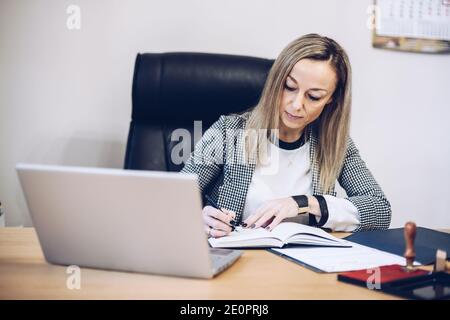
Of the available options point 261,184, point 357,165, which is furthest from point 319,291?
point 357,165

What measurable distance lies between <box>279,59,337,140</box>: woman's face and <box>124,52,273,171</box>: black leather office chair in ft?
0.54

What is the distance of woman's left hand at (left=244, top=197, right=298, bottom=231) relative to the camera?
125cm

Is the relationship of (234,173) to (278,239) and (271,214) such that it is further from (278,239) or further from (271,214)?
(278,239)

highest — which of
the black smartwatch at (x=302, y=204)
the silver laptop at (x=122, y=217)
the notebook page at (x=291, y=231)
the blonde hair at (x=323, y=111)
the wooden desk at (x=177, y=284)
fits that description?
the blonde hair at (x=323, y=111)

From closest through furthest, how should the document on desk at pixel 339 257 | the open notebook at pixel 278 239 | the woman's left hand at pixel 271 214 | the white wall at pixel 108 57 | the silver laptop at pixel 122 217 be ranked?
the silver laptop at pixel 122 217
the document on desk at pixel 339 257
the open notebook at pixel 278 239
the woman's left hand at pixel 271 214
the white wall at pixel 108 57

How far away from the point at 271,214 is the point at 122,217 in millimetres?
498

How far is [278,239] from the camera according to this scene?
110 cm

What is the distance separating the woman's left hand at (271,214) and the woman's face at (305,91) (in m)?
0.31

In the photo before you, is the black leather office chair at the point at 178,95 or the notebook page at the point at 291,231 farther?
the black leather office chair at the point at 178,95

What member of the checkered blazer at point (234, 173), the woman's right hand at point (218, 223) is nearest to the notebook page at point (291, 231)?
the woman's right hand at point (218, 223)

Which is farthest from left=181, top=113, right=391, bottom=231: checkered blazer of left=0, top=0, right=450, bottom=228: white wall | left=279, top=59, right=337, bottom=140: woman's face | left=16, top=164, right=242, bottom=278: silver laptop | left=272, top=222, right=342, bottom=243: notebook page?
left=16, top=164, right=242, bottom=278: silver laptop

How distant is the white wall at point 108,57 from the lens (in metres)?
1.89

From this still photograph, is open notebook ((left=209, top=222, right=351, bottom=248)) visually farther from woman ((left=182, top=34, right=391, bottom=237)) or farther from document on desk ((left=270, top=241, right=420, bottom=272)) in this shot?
woman ((left=182, top=34, right=391, bottom=237))

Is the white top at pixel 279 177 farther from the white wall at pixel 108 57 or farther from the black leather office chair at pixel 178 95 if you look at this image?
the white wall at pixel 108 57
